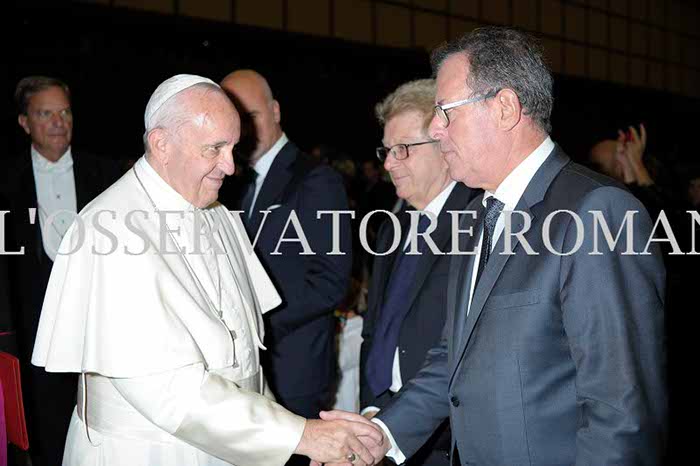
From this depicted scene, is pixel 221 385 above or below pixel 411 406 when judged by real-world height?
above

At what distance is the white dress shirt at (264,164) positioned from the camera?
3224 mm

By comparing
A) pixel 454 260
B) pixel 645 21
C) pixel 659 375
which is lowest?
pixel 659 375

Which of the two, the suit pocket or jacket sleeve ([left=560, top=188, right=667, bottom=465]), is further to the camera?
the suit pocket

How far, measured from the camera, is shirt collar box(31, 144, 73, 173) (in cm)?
373

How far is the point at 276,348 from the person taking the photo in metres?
3.05

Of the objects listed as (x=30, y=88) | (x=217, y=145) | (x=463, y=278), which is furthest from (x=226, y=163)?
(x=30, y=88)

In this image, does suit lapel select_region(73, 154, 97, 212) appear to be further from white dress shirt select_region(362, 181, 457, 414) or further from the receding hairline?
white dress shirt select_region(362, 181, 457, 414)

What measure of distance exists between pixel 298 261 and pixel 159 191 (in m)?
1.06

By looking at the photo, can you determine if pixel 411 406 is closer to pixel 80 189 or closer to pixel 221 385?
pixel 221 385

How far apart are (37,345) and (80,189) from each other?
1.77 meters

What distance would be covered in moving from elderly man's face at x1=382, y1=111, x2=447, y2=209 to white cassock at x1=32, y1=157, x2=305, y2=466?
0.91 metres

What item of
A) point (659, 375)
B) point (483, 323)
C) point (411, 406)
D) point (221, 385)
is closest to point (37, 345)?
point (221, 385)

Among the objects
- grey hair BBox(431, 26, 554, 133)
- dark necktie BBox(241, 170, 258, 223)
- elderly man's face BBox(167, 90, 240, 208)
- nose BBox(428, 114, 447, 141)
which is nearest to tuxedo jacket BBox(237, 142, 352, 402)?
dark necktie BBox(241, 170, 258, 223)

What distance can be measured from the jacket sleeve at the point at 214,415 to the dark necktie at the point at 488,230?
0.66 metres
